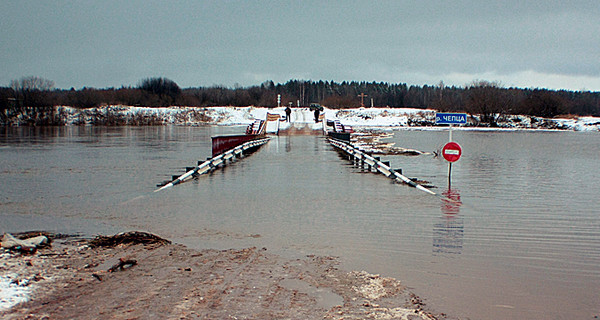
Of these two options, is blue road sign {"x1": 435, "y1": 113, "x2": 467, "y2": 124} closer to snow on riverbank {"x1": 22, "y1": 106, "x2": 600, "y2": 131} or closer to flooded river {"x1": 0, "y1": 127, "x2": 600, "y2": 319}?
flooded river {"x1": 0, "y1": 127, "x2": 600, "y2": 319}

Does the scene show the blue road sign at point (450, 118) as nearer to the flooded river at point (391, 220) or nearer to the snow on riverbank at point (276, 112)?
the flooded river at point (391, 220)

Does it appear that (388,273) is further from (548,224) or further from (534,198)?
(534,198)

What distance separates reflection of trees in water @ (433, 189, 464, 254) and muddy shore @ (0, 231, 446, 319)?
5.72 ft

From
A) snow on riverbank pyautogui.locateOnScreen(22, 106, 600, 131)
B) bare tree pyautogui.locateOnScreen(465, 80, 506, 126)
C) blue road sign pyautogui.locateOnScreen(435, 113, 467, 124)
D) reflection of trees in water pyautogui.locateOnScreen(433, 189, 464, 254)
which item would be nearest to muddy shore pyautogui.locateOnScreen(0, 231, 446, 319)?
reflection of trees in water pyautogui.locateOnScreen(433, 189, 464, 254)

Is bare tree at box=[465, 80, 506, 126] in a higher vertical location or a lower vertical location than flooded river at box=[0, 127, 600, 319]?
higher

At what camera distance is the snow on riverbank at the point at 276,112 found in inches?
3295

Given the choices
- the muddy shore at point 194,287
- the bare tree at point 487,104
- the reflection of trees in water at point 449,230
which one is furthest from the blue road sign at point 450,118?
the bare tree at point 487,104

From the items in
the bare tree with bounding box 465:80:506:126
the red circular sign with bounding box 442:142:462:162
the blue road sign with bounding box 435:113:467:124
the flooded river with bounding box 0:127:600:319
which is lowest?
the flooded river with bounding box 0:127:600:319

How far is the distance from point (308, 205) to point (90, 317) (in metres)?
Result: 6.49

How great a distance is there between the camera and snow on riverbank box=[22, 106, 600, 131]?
8369 cm

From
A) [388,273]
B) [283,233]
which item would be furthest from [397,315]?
[283,233]

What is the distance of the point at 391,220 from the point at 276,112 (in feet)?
276

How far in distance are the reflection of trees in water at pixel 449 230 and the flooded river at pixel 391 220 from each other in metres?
0.03

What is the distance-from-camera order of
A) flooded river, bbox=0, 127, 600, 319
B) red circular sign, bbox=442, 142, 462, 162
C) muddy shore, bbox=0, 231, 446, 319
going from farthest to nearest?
1. red circular sign, bbox=442, 142, 462, 162
2. flooded river, bbox=0, 127, 600, 319
3. muddy shore, bbox=0, 231, 446, 319
